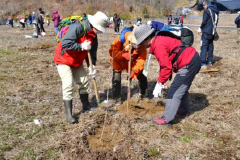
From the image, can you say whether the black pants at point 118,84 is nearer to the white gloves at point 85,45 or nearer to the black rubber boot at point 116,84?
the black rubber boot at point 116,84

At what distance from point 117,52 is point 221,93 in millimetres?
2805

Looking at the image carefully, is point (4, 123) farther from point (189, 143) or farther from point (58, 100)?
point (189, 143)

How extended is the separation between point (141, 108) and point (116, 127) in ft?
3.28

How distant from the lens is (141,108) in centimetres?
439

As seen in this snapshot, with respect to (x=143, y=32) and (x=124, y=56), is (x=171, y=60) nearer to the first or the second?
(x=143, y=32)

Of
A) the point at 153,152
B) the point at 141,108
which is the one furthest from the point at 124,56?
the point at 153,152

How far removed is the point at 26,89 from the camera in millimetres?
5242

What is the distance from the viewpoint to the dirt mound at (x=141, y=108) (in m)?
4.18

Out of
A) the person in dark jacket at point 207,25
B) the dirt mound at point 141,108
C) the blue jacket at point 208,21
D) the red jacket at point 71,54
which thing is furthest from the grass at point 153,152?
the blue jacket at point 208,21

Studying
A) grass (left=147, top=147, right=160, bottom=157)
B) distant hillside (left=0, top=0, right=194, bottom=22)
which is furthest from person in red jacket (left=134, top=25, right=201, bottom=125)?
distant hillside (left=0, top=0, right=194, bottom=22)

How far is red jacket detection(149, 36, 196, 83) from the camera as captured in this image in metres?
3.10

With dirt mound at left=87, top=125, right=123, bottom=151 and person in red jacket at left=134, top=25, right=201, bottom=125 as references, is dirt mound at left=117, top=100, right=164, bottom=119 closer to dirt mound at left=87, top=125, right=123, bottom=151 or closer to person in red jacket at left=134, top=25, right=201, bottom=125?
dirt mound at left=87, top=125, right=123, bottom=151

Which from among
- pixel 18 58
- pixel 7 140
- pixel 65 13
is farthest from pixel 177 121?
pixel 65 13

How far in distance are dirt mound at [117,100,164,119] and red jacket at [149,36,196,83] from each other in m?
1.16
